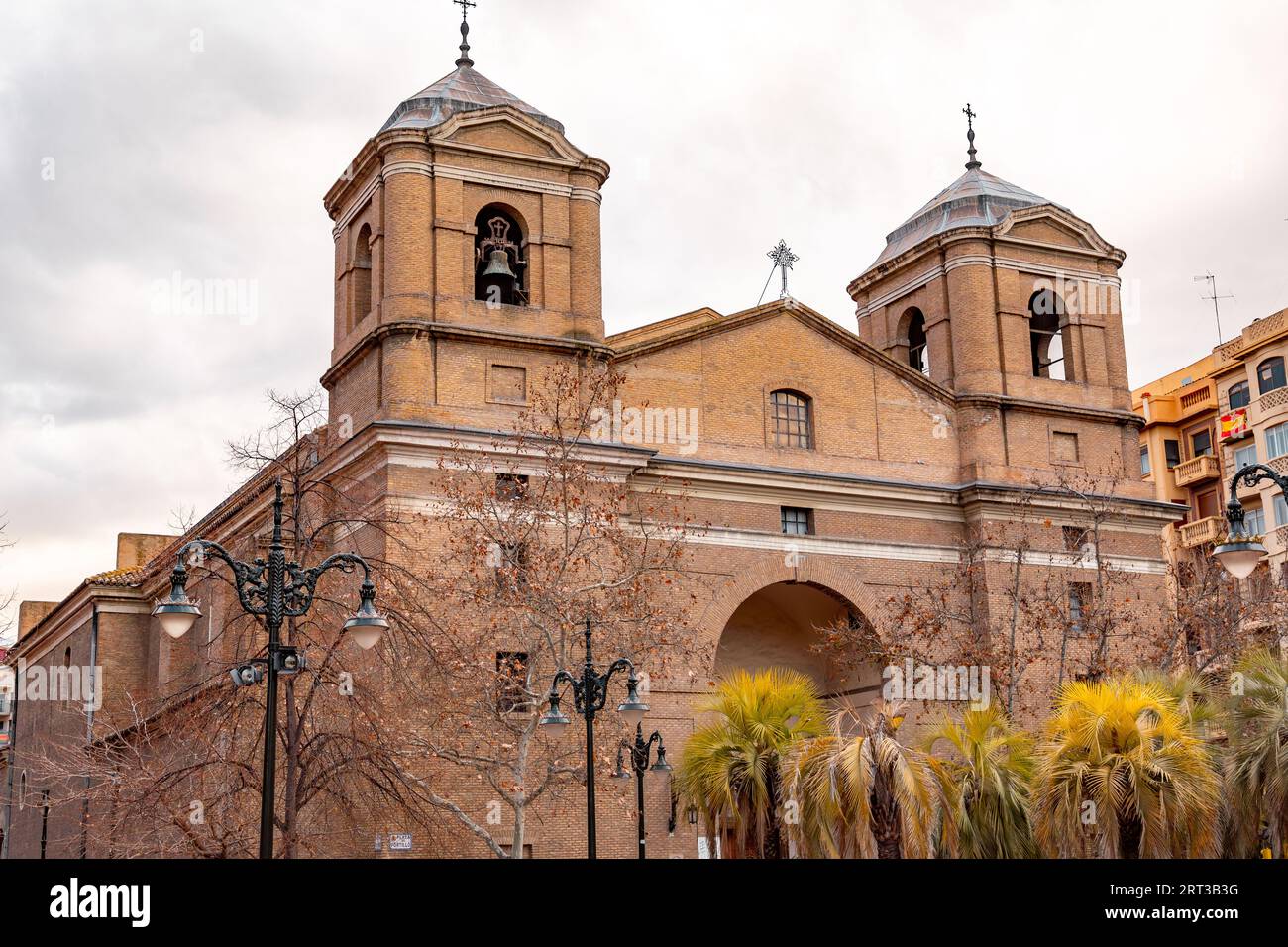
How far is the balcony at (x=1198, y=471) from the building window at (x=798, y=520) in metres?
28.5

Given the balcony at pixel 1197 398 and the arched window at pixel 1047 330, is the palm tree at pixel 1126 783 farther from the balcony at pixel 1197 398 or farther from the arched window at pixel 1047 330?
the balcony at pixel 1197 398

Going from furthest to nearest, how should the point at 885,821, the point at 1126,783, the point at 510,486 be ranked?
the point at 510,486
the point at 885,821
the point at 1126,783

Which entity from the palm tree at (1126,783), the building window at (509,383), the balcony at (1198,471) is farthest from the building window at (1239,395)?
the palm tree at (1126,783)

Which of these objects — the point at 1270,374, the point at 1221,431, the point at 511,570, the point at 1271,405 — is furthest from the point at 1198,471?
the point at 511,570

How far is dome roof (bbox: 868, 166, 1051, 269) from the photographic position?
125 feet

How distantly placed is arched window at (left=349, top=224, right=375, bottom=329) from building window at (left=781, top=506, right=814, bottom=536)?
10.3 meters

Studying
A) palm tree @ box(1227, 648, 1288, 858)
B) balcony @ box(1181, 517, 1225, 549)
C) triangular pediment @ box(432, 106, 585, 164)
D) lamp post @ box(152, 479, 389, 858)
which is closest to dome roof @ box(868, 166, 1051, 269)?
triangular pediment @ box(432, 106, 585, 164)

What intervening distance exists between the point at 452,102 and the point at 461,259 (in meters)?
3.69

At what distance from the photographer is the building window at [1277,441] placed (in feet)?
167

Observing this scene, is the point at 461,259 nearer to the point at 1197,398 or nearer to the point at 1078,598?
the point at 1078,598

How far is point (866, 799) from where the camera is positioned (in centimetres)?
1859
